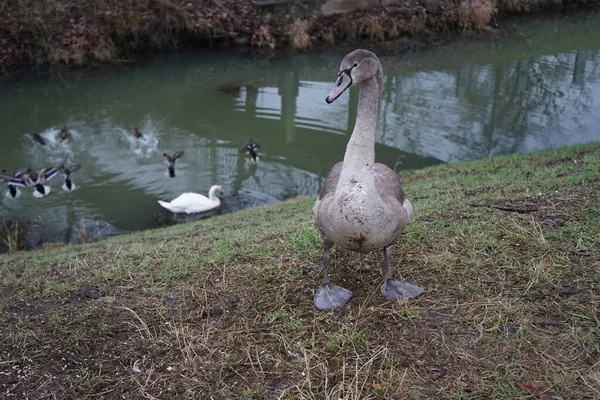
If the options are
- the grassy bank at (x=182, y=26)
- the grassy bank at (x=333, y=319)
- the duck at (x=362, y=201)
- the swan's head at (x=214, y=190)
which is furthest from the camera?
the grassy bank at (x=182, y=26)

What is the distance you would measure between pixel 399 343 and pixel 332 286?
2.37 feet

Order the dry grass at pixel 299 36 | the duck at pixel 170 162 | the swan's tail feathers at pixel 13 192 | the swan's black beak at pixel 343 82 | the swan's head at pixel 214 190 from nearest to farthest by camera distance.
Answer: the swan's black beak at pixel 343 82 < the swan's tail feathers at pixel 13 192 < the swan's head at pixel 214 190 < the duck at pixel 170 162 < the dry grass at pixel 299 36

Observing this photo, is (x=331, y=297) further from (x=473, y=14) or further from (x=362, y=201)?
(x=473, y=14)

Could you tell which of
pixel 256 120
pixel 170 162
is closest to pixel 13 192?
pixel 170 162

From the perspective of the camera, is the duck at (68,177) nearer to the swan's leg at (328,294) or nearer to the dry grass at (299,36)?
the swan's leg at (328,294)

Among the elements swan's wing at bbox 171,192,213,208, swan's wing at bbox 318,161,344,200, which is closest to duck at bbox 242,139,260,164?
swan's wing at bbox 171,192,213,208

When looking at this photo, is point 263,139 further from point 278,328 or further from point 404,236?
point 278,328

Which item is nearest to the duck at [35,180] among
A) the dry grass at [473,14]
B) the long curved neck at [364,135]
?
the long curved neck at [364,135]

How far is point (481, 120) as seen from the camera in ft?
47.8

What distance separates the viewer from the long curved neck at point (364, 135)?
390cm

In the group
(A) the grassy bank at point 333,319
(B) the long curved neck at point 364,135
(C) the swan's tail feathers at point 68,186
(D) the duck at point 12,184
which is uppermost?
(B) the long curved neck at point 364,135

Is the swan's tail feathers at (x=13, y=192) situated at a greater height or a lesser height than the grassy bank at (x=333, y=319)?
lesser

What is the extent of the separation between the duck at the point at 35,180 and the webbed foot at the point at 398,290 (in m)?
8.35

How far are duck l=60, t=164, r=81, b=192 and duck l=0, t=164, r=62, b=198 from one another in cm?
20
